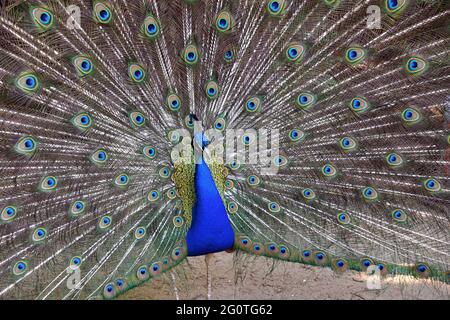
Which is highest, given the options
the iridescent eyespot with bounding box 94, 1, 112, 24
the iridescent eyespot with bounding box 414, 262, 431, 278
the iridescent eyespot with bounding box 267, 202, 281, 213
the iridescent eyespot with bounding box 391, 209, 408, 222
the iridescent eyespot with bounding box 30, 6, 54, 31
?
the iridescent eyespot with bounding box 94, 1, 112, 24

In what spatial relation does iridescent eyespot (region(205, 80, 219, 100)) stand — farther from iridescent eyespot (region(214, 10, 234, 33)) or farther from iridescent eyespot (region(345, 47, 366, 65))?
iridescent eyespot (region(345, 47, 366, 65))

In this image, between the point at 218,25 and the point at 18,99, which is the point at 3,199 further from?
the point at 218,25

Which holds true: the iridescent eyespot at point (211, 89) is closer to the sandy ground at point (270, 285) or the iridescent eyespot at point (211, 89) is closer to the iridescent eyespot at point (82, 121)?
the iridescent eyespot at point (82, 121)

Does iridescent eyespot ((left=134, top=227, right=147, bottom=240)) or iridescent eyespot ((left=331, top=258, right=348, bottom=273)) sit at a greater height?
iridescent eyespot ((left=134, top=227, right=147, bottom=240))

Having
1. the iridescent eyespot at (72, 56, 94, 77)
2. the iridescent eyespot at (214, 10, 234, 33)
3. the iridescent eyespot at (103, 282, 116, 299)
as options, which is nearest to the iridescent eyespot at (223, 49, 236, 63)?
the iridescent eyespot at (214, 10, 234, 33)

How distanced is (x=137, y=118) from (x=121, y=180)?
0.33m

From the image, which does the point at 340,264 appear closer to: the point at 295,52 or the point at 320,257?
the point at 320,257

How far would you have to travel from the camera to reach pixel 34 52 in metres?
1.89

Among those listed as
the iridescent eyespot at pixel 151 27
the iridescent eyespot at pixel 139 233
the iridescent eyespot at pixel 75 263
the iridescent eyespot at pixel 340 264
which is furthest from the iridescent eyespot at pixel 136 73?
the iridescent eyespot at pixel 340 264

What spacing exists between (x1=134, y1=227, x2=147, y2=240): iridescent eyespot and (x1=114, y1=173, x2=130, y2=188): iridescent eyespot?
269 millimetres

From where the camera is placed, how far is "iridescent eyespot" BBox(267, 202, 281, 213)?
2479 millimetres

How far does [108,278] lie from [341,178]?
1347 millimetres

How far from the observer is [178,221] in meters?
2.46

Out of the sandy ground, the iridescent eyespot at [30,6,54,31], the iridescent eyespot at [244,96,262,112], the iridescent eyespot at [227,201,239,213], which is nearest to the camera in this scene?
the iridescent eyespot at [30,6,54,31]
